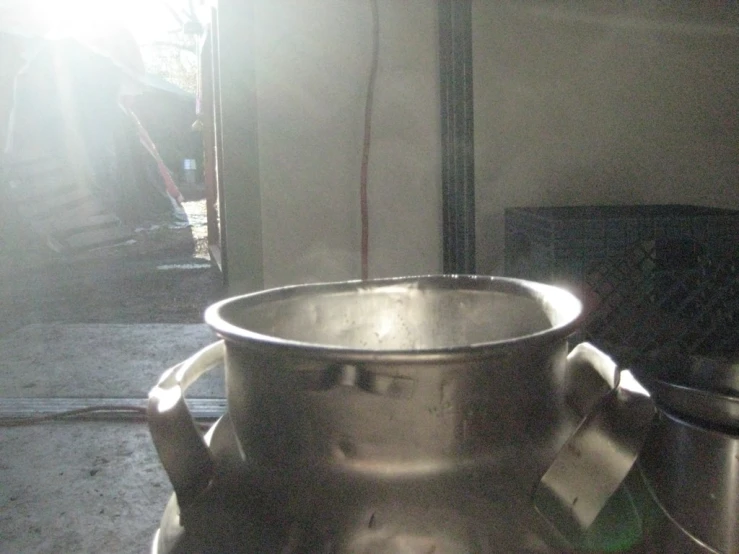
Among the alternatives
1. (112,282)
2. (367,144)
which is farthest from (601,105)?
(112,282)

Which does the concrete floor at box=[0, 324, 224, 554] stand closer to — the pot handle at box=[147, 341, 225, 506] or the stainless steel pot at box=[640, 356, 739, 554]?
the pot handle at box=[147, 341, 225, 506]

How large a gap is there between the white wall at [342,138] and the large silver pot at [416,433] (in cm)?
176

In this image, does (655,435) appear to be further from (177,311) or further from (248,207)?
(177,311)

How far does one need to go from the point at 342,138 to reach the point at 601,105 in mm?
909

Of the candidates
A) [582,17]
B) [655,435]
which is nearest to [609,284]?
[655,435]

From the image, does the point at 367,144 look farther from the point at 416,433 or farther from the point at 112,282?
the point at 112,282

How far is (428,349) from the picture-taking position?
575 millimetres

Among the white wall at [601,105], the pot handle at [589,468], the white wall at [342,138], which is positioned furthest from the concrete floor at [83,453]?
the white wall at [601,105]

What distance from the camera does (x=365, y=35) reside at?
7.83ft

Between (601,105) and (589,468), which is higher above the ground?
(601,105)

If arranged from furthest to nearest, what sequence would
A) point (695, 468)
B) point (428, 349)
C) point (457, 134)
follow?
1. point (457, 134)
2. point (695, 468)
3. point (428, 349)

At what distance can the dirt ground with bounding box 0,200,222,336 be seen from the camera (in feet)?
12.9

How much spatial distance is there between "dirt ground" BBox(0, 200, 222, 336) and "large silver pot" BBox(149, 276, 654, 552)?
2972 millimetres

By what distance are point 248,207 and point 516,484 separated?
74.4 inches
